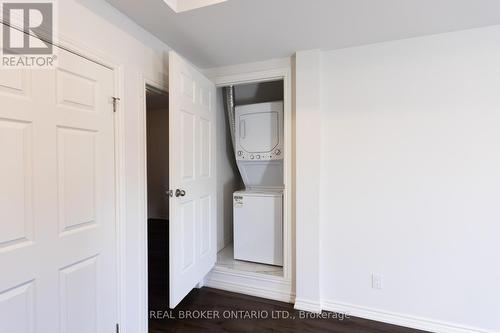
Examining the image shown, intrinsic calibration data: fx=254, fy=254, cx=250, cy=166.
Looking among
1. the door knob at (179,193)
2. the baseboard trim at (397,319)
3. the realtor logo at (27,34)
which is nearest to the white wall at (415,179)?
the baseboard trim at (397,319)

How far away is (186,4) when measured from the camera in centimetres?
156

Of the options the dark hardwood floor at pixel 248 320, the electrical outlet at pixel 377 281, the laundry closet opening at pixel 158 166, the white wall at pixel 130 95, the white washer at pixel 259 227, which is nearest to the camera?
the white wall at pixel 130 95

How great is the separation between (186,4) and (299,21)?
28.7 inches

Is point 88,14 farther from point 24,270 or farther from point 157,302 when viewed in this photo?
point 157,302

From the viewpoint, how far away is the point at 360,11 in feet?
5.14

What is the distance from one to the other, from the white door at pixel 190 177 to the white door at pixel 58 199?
40cm

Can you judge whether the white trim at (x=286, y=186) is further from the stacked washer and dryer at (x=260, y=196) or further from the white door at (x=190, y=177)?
the white door at (x=190, y=177)

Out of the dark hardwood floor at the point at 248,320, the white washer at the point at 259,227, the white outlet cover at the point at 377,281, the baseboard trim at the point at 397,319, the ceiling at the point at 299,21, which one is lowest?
the dark hardwood floor at the point at 248,320

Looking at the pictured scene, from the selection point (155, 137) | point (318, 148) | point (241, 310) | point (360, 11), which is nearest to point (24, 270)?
point (241, 310)

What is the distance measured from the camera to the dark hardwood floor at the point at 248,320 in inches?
75.2

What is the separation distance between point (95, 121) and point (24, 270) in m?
0.79

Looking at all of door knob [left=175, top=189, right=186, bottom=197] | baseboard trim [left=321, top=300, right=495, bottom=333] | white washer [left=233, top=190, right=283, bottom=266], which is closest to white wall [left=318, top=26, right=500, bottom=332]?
baseboard trim [left=321, top=300, right=495, bottom=333]

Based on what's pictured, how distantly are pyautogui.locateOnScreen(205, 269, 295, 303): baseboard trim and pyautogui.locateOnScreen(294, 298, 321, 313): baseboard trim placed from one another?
0.30 ft

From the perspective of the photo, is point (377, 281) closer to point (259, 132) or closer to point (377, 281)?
point (377, 281)
